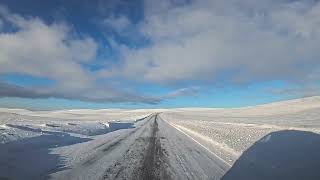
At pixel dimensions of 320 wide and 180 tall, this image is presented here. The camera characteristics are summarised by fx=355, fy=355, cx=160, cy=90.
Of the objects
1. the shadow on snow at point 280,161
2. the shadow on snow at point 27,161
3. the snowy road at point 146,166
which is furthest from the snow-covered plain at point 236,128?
the shadow on snow at point 27,161

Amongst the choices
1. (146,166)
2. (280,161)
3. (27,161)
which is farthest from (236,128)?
(27,161)

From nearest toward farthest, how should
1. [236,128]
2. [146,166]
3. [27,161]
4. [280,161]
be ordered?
[146,166]
[27,161]
[280,161]
[236,128]

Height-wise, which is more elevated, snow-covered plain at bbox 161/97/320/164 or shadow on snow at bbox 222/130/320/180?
snow-covered plain at bbox 161/97/320/164

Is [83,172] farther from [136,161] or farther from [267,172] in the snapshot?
[267,172]

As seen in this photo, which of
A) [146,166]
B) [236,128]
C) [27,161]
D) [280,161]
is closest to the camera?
[146,166]

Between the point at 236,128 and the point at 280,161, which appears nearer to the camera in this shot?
the point at 280,161

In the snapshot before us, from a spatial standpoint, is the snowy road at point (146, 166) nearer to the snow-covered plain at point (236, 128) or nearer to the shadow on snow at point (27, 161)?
the shadow on snow at point (27, 161)

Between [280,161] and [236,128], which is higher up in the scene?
[236,128]

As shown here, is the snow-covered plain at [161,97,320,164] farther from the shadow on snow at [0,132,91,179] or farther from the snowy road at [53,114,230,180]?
the shadow on snow at [0,132,91,179]

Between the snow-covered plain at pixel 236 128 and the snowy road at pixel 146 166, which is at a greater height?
the snow-covered plain at pixel 236 128

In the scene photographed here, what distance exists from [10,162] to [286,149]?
12397 millimetres

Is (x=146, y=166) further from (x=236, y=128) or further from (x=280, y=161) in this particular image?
(x=236, y=128)

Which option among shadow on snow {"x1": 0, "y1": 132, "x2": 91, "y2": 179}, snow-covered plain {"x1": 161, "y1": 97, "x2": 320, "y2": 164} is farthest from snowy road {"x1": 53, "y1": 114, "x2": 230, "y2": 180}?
snow-covered plain {"x1": 161, "y1": 97, "x2": 320, "y2": 164}

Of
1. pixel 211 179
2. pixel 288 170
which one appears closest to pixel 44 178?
pixel 211 179
